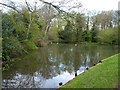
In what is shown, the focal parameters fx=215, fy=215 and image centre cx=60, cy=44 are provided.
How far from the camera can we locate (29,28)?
24.1 meters

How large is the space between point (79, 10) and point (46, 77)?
5.45m

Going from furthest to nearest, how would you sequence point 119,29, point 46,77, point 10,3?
1. point 119,29
2. point 46,77
3. point 10,3

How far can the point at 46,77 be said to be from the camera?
1074cm

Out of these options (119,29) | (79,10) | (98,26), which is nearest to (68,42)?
(98,26)

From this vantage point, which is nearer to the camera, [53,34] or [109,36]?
[109,36]

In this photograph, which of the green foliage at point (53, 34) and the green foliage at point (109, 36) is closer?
the green foliage at point (109, 36)

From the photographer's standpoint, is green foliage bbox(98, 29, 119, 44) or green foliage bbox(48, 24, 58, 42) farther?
green foliage bbox(48, 24, 58, 42)

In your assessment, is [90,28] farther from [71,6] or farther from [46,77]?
[71,6]

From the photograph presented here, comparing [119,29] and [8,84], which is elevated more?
[119,29]

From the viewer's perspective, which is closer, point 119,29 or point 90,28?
point 119,29

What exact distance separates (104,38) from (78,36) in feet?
16.1

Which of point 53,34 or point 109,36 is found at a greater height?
point 53,34

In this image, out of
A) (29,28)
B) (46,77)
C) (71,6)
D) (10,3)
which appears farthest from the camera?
(29,28)

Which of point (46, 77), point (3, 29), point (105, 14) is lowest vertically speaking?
point (46, 77)
